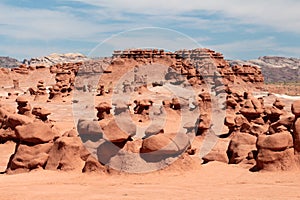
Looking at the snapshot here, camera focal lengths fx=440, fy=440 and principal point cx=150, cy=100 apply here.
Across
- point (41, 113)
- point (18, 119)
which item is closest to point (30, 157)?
point (18, 119)

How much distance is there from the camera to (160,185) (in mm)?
11992

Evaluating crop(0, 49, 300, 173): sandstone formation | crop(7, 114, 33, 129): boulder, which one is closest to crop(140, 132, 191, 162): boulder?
crop(0, 49, 300, 173): sandstone formation

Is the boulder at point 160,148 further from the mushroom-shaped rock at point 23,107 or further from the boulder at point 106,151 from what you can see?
the mushroom-shaped rock at point 23,107

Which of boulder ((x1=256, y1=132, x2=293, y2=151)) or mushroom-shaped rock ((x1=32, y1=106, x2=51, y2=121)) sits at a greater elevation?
boulder ((x1=256, y1=132, x2=293, y2=151))

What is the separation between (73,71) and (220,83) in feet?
81.9

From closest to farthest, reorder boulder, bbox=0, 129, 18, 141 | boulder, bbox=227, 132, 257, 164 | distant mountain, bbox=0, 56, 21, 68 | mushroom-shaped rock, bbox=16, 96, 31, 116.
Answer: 1. boulder, bbox=227, 132, 257, 164
2. boulder, bbox=0, 129, 18, 141
3. mushroom-shaped rock, bbox=16, 96, 31, 116
4. distant mountain, bbox=0, 56, 21, 68

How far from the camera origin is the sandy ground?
34.6 ft

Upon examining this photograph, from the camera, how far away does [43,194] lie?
10.8m

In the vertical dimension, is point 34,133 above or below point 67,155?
above

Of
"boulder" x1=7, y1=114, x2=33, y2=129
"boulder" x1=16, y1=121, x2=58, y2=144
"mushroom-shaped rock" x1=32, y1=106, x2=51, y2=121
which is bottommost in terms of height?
"mushroom-shaped rock" x1=32, y1=106, x2=51, y2=121

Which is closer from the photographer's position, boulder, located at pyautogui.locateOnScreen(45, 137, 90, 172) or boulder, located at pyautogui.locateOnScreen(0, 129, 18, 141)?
boulder, located at pyautogui.locateOnScreen(45, 137, 90, 172)

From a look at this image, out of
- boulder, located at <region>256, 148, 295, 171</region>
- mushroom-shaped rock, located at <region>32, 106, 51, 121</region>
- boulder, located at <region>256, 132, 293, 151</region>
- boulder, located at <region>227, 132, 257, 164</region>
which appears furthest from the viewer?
mushroom-shaped rock, located at <region>32, 106, 51, 121</region>

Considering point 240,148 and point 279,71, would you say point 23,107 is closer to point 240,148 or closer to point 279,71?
point 240,148

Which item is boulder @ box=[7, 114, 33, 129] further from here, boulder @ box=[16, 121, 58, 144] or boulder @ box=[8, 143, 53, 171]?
boulder @ box=[8, 143, 53, 171]
